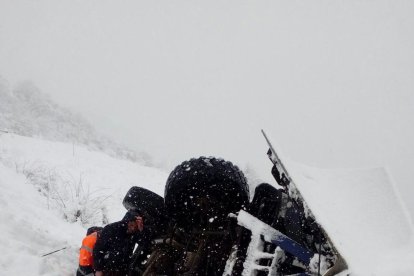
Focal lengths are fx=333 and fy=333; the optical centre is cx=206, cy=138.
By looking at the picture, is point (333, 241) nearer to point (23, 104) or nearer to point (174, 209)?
point (174, 209)

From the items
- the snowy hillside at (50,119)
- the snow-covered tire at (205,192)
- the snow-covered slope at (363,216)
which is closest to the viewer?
the snow-covered slope at (363,216)

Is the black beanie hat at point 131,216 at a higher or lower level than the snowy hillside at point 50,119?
lower

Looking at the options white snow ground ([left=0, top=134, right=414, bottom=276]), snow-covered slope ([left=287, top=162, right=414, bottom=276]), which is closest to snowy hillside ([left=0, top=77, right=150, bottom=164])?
white snow ground ([left=0, top=134, right=414, bottom=276])

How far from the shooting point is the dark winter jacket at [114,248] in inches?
123

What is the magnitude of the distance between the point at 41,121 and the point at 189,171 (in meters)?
25.4

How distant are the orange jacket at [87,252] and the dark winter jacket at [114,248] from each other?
0.10 metres

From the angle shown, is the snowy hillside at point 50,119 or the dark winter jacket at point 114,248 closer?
the dark winter jacket at point 114,248

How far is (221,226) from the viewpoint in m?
3.13

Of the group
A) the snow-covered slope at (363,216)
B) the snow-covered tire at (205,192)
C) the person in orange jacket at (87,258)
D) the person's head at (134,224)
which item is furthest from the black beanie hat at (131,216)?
the snow-covered slope at (363,216)

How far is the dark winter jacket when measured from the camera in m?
3.11

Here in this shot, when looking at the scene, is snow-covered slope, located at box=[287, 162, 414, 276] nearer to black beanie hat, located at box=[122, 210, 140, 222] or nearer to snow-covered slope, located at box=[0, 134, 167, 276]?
black beanie hat, located at box=[122, 210, 140, 222]

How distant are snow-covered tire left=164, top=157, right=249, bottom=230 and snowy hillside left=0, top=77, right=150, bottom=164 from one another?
1944 centimetres

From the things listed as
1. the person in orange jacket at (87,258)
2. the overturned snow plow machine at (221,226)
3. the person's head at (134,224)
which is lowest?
the person in orange jacket at (87,258)

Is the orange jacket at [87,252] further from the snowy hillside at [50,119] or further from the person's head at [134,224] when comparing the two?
the snowy hillside at [50,119]
